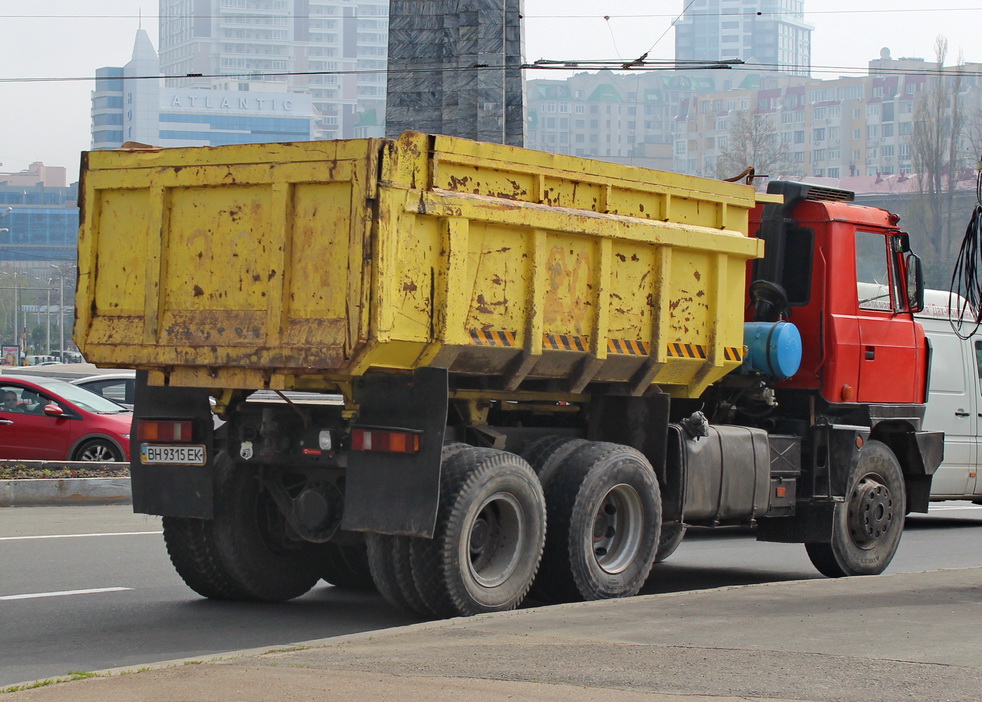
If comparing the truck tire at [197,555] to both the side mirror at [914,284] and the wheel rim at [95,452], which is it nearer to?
the side mirror at [914,284]

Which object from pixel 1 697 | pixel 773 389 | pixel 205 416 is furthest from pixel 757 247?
pixel 1 697

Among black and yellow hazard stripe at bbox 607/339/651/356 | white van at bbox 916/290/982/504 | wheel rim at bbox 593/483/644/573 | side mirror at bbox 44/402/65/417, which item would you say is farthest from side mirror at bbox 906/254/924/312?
side mirror at bbox 44/402/65/417

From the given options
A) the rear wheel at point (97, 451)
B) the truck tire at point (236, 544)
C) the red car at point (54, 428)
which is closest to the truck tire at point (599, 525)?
the truck tire at point (236, 544)

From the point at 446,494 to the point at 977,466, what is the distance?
29.8 feet

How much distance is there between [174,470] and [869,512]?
5520 millimetres

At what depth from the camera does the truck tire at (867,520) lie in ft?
35.8

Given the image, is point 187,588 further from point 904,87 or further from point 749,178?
point 904,87

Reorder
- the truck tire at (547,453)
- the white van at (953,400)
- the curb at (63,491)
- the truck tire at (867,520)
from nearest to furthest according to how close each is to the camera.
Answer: the truck tire at (547,453) → the truck tire at (867,520) → the white van at (953,400) → the curb at (63,491)

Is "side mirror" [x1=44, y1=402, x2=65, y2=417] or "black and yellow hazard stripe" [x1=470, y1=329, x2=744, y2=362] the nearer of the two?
"black and yellow hazard stripe" [x1=470, y1=329, x2=744, y2=362]

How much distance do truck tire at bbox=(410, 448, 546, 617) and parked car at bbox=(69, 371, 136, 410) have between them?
14285 mm

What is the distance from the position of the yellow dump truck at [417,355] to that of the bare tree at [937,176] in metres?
77.2

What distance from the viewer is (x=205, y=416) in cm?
860

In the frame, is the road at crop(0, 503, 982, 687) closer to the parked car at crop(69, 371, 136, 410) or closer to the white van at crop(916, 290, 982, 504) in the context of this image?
the white van at crop(916, 290, 982, 504)

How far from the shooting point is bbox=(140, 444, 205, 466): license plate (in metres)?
8.55
